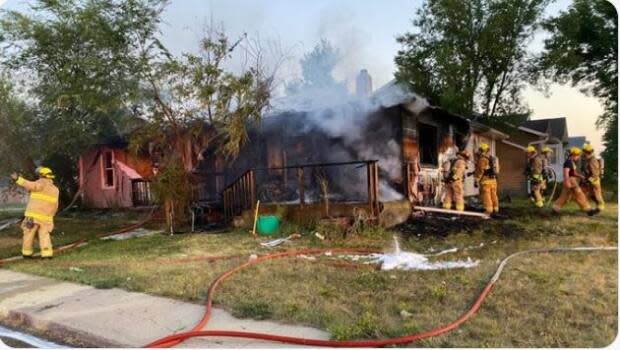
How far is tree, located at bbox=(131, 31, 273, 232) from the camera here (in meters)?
9.72

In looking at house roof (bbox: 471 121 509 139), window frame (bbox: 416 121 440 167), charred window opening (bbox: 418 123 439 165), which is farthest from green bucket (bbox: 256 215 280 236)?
house roof (bbox: 471 121 509 139)

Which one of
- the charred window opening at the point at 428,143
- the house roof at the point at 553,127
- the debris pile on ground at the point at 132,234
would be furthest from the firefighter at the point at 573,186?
the house roof at the point at 553,127

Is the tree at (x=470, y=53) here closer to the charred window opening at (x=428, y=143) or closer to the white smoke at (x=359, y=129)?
the charred window opening at (x=428, y=143)

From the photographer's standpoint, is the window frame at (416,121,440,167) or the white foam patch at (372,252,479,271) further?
the window frame at (416,121,440,167)

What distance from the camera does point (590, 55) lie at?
567 inches

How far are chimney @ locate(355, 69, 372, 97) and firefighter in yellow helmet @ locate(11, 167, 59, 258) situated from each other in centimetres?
790

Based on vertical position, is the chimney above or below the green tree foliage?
above

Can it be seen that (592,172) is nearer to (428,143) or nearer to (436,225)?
(436,225)

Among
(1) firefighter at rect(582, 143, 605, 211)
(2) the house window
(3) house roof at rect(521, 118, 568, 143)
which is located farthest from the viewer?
(3) house roof at rect(521, 118, 568, 143)

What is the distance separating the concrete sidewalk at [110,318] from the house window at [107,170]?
12.4m

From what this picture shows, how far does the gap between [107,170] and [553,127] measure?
65.1 feet

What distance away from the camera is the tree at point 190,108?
9.72 metres

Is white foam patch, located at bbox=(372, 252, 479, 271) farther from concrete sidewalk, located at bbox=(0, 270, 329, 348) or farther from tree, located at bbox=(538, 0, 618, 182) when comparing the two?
tree, located at bbox=(538, 0, 618, 182)

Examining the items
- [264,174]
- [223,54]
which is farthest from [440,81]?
[223,54]
